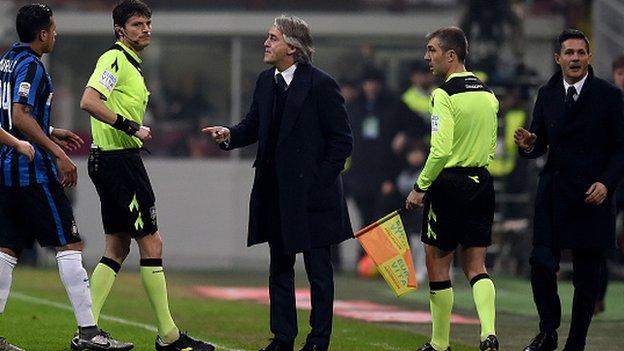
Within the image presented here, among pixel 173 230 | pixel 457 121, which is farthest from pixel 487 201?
pixel 173 230

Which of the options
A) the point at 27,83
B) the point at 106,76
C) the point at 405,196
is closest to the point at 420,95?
the point at 405,196

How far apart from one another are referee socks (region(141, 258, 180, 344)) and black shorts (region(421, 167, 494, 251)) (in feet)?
5.35

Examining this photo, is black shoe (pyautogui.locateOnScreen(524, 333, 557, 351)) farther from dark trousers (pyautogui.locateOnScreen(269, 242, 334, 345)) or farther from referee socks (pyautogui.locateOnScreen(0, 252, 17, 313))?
referee socks (pyautogui.locateOnScreen(0, 252, 17, 313))

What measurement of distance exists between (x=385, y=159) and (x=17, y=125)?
1128cm

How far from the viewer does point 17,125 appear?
33.6 feet

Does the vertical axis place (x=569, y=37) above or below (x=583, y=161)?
above

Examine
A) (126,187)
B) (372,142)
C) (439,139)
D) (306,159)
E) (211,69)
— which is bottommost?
(372,142)

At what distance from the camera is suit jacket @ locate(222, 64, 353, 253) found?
33.9 ft

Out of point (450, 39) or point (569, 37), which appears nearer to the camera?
point (450, 39)

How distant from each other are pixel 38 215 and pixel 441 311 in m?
2.49

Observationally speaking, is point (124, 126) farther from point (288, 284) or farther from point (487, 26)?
point (487, 26)

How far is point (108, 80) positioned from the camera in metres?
10.3

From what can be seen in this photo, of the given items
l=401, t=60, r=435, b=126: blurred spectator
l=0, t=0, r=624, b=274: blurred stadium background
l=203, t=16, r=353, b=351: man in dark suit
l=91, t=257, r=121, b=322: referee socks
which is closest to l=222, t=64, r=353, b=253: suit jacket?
l=203, t=16, r=353, b=351: man in dark suit

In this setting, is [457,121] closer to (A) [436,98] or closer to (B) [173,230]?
(A) [436,98]
